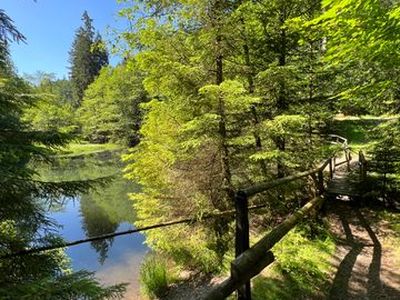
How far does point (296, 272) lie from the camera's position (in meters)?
6.16

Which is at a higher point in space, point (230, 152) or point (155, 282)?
point (230, 152)

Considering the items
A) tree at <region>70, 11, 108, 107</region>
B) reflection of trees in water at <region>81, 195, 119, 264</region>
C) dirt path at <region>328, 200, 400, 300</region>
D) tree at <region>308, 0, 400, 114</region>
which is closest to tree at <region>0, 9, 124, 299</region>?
dirt path at <region>328, 200, 400, 300</region>

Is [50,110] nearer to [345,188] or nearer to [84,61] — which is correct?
[345,188]

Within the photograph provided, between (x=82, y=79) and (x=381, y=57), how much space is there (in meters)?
63.1

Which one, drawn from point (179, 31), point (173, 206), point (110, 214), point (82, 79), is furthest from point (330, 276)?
point (82, 79)

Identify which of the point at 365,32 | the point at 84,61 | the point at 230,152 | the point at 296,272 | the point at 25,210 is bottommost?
the point at 296,272

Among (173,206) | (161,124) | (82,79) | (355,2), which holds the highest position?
(82,79)

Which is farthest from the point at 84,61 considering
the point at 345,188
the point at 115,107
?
the point at 345,188

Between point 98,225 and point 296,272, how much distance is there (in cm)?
1159

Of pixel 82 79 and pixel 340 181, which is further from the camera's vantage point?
pixel 82 79

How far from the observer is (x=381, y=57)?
18.0 ft

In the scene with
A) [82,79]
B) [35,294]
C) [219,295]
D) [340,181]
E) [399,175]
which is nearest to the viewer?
[219,295]

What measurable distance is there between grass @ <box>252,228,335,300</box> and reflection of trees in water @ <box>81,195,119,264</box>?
729cm

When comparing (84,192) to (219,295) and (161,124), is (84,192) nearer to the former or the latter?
(219,295)
